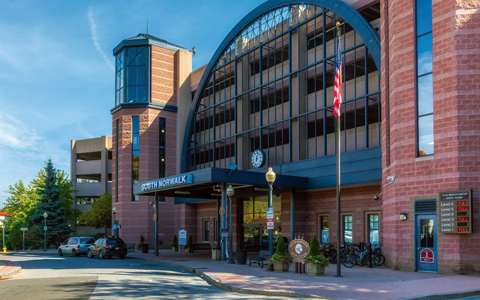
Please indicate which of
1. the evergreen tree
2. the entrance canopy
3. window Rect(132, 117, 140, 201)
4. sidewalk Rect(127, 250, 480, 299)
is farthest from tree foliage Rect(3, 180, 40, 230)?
sidewalk Rect(127, 250, 480, 299)

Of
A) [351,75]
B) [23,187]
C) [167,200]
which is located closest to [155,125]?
[167,200]

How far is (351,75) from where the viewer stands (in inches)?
1252

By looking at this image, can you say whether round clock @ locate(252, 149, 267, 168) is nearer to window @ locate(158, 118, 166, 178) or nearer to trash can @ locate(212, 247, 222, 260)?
trash can @ locate(212, 247, 222, 260)

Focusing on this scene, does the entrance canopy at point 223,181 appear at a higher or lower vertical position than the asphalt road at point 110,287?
higher

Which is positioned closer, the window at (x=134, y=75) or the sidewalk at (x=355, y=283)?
the sidewalk at (x=355, y=283)

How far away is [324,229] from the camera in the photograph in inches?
1253

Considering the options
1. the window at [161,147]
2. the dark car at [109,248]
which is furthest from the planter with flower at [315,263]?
the window at [161,147]

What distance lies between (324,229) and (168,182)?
1046 centimetres

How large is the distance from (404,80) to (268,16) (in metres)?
19.8

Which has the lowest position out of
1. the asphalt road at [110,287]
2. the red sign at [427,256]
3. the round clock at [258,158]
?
the asphalt road at [110,287]

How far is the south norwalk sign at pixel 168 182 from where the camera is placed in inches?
1105

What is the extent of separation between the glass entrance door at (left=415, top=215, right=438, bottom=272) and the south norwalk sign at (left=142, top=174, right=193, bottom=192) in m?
13.1

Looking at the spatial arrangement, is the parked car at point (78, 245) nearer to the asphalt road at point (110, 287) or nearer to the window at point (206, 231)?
the window at point (206, 231)

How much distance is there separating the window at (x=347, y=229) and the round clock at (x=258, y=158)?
8.37m
